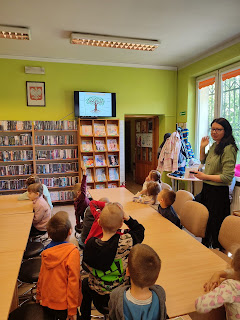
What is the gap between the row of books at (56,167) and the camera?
5195 millimetres

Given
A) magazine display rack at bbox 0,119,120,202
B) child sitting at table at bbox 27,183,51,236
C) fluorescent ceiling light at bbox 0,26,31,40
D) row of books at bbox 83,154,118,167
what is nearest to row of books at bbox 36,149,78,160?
magazine display rack at bbox 0,119,120,202

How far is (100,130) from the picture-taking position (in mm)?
5445

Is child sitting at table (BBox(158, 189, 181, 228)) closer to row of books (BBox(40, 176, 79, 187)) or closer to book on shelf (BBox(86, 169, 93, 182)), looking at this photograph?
book on shelf (BBox(86, 169, 93, 182))

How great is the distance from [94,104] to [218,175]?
371 centimetres

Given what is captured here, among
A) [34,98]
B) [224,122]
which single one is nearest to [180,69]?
[34,98]

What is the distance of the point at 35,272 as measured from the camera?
191 cm

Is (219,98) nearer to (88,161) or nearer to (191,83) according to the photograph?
(191,83)

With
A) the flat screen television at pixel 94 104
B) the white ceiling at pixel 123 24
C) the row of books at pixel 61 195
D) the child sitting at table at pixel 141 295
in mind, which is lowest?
the row of books at pixel 61 195

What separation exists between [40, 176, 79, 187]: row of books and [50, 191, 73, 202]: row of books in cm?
16

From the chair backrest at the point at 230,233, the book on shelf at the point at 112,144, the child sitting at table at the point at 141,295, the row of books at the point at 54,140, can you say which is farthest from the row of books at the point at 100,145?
the child sitting at table at the point at 141,295

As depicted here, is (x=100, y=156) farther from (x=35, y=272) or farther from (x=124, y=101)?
(x=35, y=272)

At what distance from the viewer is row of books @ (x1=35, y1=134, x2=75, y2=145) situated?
513cm

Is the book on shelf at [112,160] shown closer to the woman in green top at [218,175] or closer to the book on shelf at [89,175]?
the book on shelf at [89,175]

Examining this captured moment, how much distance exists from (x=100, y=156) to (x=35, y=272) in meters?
3.77
